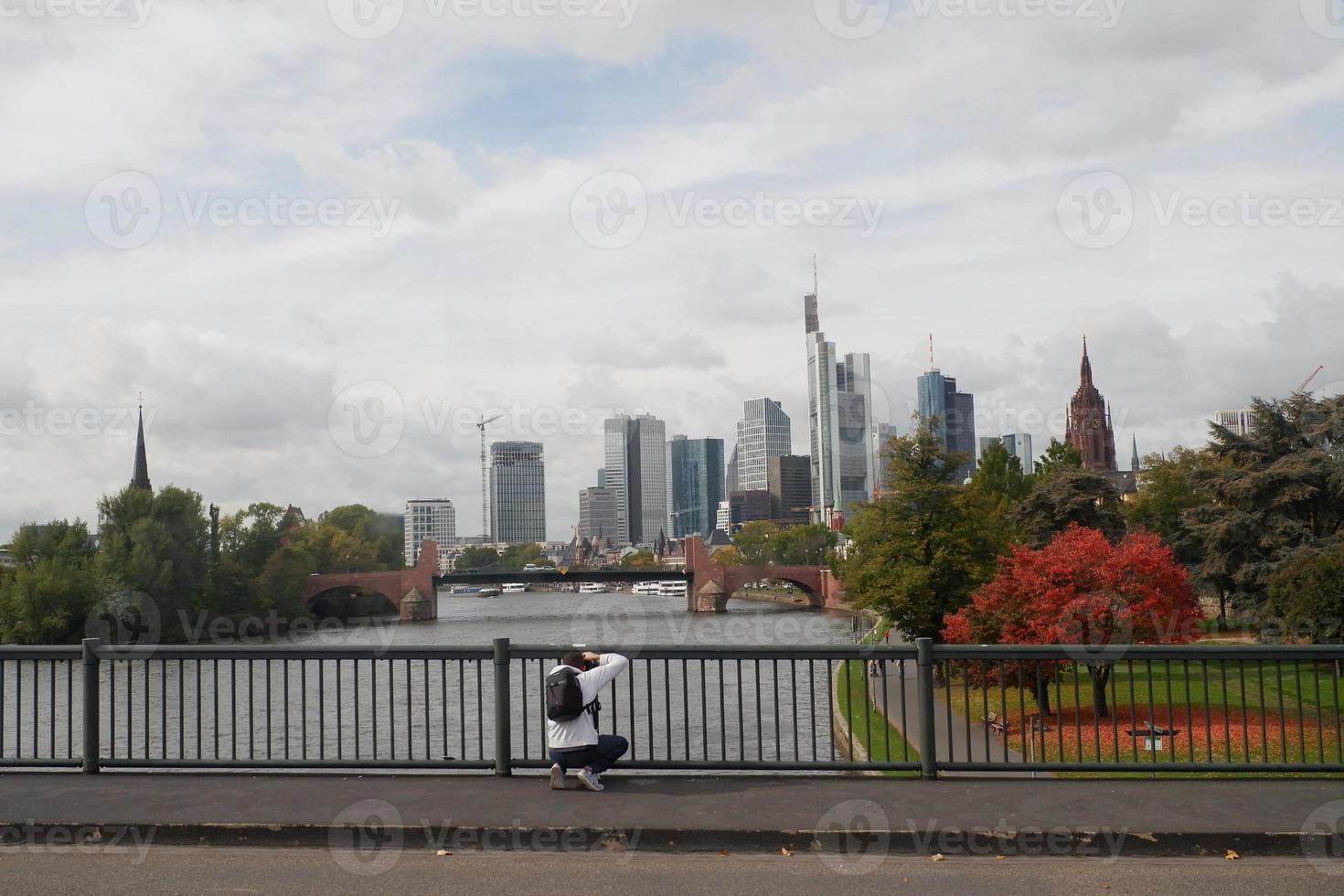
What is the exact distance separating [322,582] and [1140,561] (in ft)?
229

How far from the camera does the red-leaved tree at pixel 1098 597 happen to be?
28047 mm

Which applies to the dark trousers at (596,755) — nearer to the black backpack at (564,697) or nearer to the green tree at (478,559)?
the black backpack at (564,697)

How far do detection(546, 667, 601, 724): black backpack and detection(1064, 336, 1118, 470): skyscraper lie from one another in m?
146

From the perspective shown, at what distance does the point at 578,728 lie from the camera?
8883 mm

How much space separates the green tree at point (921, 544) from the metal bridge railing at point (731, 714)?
277cm

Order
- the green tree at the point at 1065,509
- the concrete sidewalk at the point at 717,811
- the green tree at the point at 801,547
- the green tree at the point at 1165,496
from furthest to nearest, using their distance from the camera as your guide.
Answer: the green tree at the point at 801,547
the green tree at the point at 1165,496
the green tree at the point at 1065,509
the concrete sidewalk at the point at 717,811

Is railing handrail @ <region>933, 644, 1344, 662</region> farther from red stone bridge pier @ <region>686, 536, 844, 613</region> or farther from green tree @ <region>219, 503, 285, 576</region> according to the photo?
red stone bridge pier @ <region>686, 536, 844, 613</region>

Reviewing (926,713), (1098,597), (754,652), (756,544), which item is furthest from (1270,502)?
(756,544)

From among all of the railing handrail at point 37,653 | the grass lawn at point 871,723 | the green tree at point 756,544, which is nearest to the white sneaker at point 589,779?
the railing handrail at point 37,653

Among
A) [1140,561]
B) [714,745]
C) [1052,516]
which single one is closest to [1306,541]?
[1052,516]

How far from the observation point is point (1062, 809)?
8.08 m

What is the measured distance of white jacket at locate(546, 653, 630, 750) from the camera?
8.87m

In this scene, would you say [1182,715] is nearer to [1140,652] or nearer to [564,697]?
[1140,652]

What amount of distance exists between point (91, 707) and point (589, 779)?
4548mm
